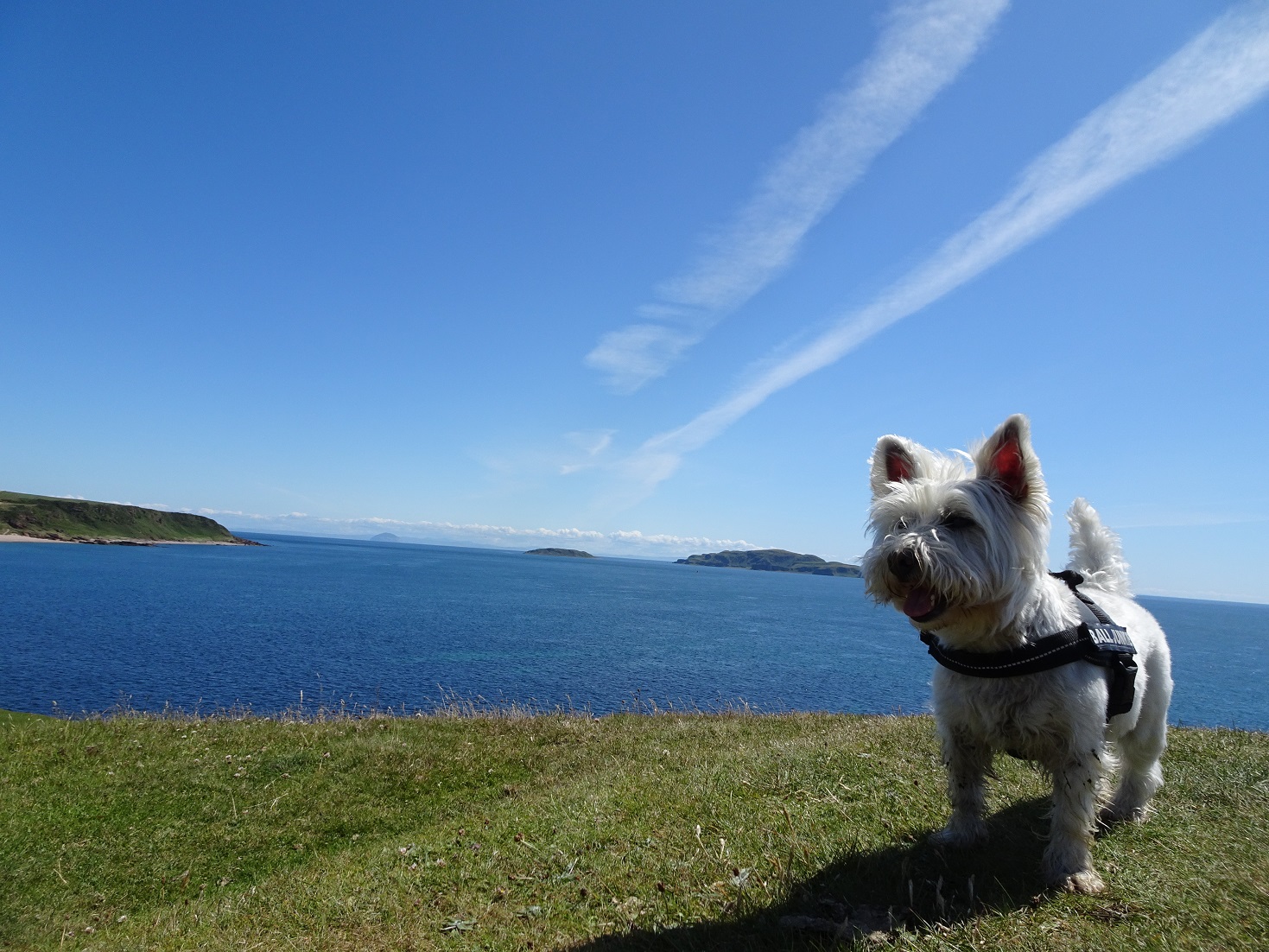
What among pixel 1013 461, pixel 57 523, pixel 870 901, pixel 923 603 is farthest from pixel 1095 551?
pixel 57 523

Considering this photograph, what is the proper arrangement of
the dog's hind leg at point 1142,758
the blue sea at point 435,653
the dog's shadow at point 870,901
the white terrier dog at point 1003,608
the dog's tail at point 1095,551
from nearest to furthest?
the dog's shadow at point 870,901 < the white terrier dog at point 1003,608 < the dog's hind leg at point 1142,758 < the dog's tail at point 1095,551 < the blue sea at point 435,653

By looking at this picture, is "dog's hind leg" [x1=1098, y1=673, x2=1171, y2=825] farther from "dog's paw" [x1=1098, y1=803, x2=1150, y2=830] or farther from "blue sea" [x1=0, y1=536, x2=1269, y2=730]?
"blue sea" [x1=0, y1=536, x2=1269, y2=730]

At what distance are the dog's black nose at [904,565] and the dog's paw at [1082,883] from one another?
2381 millimetres

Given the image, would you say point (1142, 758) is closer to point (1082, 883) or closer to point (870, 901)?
point (1082, 883)

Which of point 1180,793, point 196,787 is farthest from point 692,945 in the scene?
point 196,787

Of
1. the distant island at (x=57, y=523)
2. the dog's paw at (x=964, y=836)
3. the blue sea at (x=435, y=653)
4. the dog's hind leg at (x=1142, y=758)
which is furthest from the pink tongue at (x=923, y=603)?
the distant island at (x=57, y=523)

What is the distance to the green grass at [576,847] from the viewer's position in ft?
14.1

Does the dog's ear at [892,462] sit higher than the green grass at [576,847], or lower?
higher

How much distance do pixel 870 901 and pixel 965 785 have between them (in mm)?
1280

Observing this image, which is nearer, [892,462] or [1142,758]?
[892,462]

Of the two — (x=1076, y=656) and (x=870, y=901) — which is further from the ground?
(x=1076, y=656)

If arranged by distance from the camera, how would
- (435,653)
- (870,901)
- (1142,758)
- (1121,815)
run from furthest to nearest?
(435,653)
(1121,815)
(1142,758)
(870,901)

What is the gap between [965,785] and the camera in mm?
5172

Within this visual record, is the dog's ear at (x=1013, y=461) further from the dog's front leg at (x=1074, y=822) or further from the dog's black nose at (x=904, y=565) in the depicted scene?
the dog's front leg at (x=1074, y=822)
